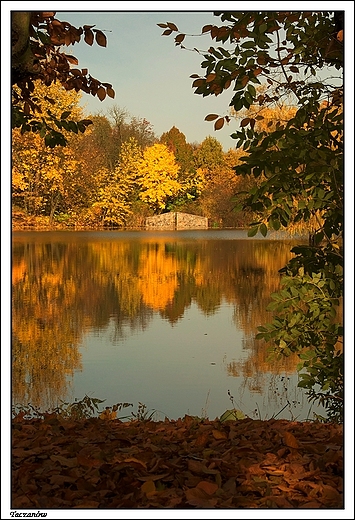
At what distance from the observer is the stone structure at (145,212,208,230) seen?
83.2ft

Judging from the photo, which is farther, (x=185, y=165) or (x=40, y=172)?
(x=40, y=172)

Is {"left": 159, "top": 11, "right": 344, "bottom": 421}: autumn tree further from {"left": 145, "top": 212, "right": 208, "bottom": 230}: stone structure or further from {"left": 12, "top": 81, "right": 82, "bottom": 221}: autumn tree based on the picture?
{"left": 145, "top": 212, "right": 208, "bottom": 230}: stone structure

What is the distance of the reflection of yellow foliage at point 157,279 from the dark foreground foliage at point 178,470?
32.1 ft

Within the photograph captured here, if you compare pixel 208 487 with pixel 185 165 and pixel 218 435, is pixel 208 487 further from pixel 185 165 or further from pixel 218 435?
pixel 185 165

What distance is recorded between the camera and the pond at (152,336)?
714 centimetres

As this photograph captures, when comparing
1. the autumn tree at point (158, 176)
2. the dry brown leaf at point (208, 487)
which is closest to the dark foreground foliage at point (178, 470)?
the dry brown leaf at point (208, 487)

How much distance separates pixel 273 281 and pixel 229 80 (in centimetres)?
1357

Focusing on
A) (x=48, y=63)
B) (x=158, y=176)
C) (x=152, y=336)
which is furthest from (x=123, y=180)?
(x=48, y=63)

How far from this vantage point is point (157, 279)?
58.9 ft

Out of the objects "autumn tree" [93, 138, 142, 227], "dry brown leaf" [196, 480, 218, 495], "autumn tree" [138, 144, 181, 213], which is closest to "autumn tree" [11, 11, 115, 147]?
"dry brown leaf" [196, 480, 218, 495]

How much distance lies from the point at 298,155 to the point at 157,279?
46.4ft

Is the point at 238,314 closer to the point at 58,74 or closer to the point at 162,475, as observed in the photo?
the point at 58,74

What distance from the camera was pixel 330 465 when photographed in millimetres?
2988

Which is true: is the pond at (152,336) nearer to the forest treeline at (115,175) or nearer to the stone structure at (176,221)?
the stone structure at (176,221)
